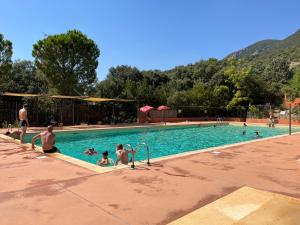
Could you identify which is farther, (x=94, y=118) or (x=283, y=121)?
(x=283, y=121)

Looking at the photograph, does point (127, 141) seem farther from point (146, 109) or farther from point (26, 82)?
point (26, 82)

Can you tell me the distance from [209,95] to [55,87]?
1671cm

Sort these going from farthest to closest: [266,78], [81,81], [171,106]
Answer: [266,78], [171,106], [81,81]

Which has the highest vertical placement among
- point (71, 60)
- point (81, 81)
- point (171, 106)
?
point (71, 60)

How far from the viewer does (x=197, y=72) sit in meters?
47.6

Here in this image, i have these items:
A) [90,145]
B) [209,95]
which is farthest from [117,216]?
[209,95]

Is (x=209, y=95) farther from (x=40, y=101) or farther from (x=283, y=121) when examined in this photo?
(x=40, y=101)

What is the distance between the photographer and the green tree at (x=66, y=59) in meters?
23.5

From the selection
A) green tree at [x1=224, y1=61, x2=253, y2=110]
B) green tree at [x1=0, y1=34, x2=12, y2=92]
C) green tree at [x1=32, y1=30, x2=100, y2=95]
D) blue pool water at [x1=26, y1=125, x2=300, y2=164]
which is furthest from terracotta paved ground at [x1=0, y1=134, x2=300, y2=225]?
green tree at [x1=224, y1=61, x2=253, y2=110]

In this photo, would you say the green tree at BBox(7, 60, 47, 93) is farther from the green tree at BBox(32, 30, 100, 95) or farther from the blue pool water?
the blue pool water

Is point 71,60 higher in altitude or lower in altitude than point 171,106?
higher

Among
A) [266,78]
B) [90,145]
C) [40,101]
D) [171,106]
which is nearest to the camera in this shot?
[90,145]

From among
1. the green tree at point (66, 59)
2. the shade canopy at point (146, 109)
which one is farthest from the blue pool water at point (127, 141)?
the green tree at point (66, 59)

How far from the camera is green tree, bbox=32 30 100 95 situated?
23531 mm
